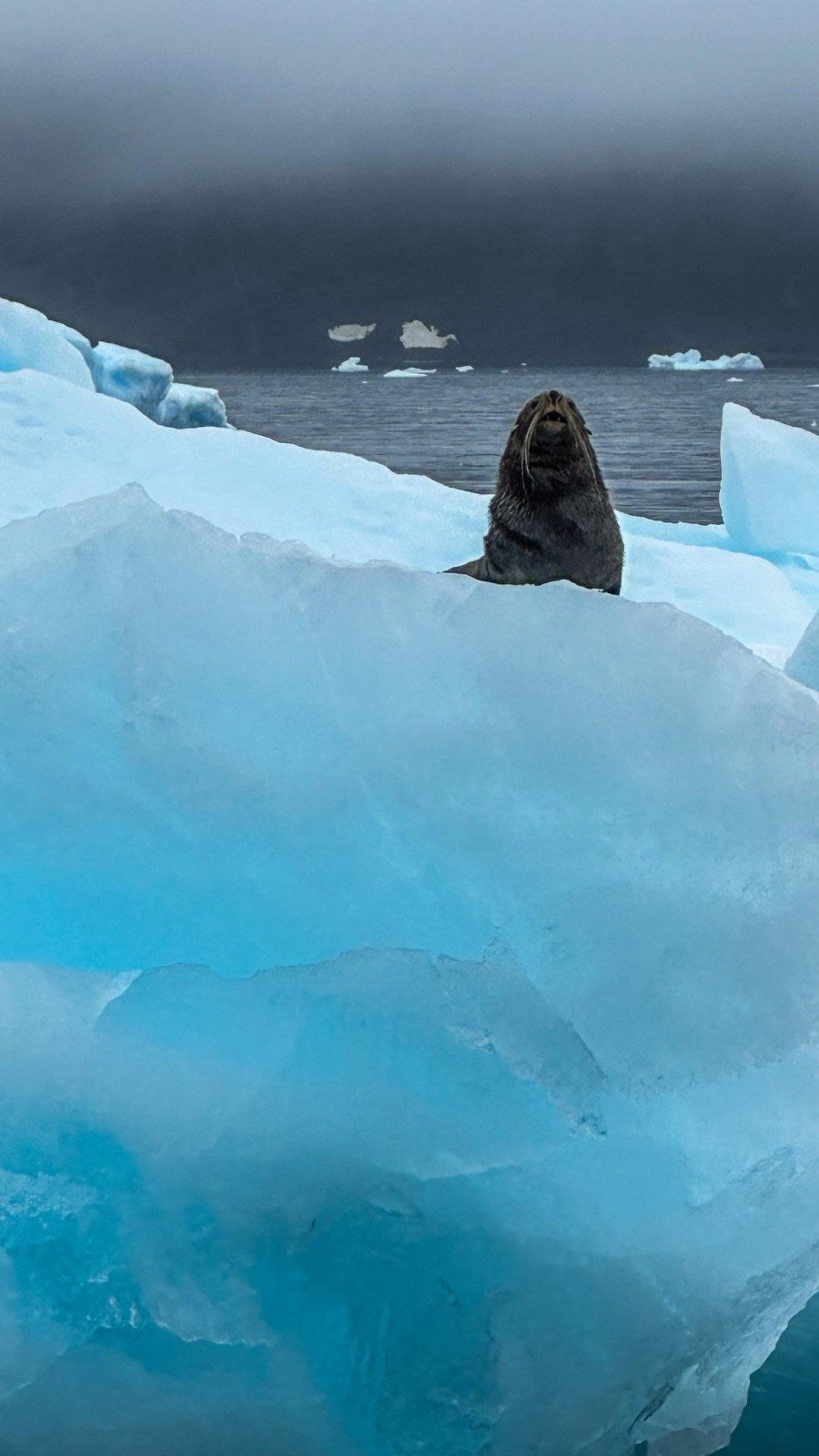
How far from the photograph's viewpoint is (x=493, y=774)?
1.73 m

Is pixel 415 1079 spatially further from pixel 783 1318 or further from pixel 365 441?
pixel 365 441

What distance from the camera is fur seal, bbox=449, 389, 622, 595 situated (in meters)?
4.49

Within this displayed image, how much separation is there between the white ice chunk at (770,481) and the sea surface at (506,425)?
10.7 feet

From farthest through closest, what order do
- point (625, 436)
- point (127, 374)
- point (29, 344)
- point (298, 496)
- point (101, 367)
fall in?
point (625, 436), point (101, 367), point (127, 374), point (29, 344), point (298, 496)

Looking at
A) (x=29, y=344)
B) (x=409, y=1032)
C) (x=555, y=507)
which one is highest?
(x=409, y=1032)

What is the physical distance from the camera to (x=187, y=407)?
17.2m

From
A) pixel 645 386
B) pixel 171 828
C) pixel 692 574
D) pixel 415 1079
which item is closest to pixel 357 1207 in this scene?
pixel 415 1079

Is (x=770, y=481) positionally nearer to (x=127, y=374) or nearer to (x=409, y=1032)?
(x=409, y=1032)

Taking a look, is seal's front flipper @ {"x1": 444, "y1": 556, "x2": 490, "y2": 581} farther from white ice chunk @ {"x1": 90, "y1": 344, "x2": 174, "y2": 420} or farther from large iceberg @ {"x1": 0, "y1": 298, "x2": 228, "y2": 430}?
white ice chunk @ {"x1": 90, "y1": 344, "x2": 174, "y2": 420}

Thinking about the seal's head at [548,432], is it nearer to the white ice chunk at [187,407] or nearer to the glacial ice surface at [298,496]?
the glacial ice surface at [298,496]

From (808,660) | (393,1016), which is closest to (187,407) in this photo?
(808,660)

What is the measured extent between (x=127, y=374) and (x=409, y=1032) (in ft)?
49.4

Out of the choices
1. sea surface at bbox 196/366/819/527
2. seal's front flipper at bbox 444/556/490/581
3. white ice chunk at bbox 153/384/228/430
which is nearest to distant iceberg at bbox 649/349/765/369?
sea surface at bbox 196/366/819/527

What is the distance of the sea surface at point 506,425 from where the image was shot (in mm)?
23047
